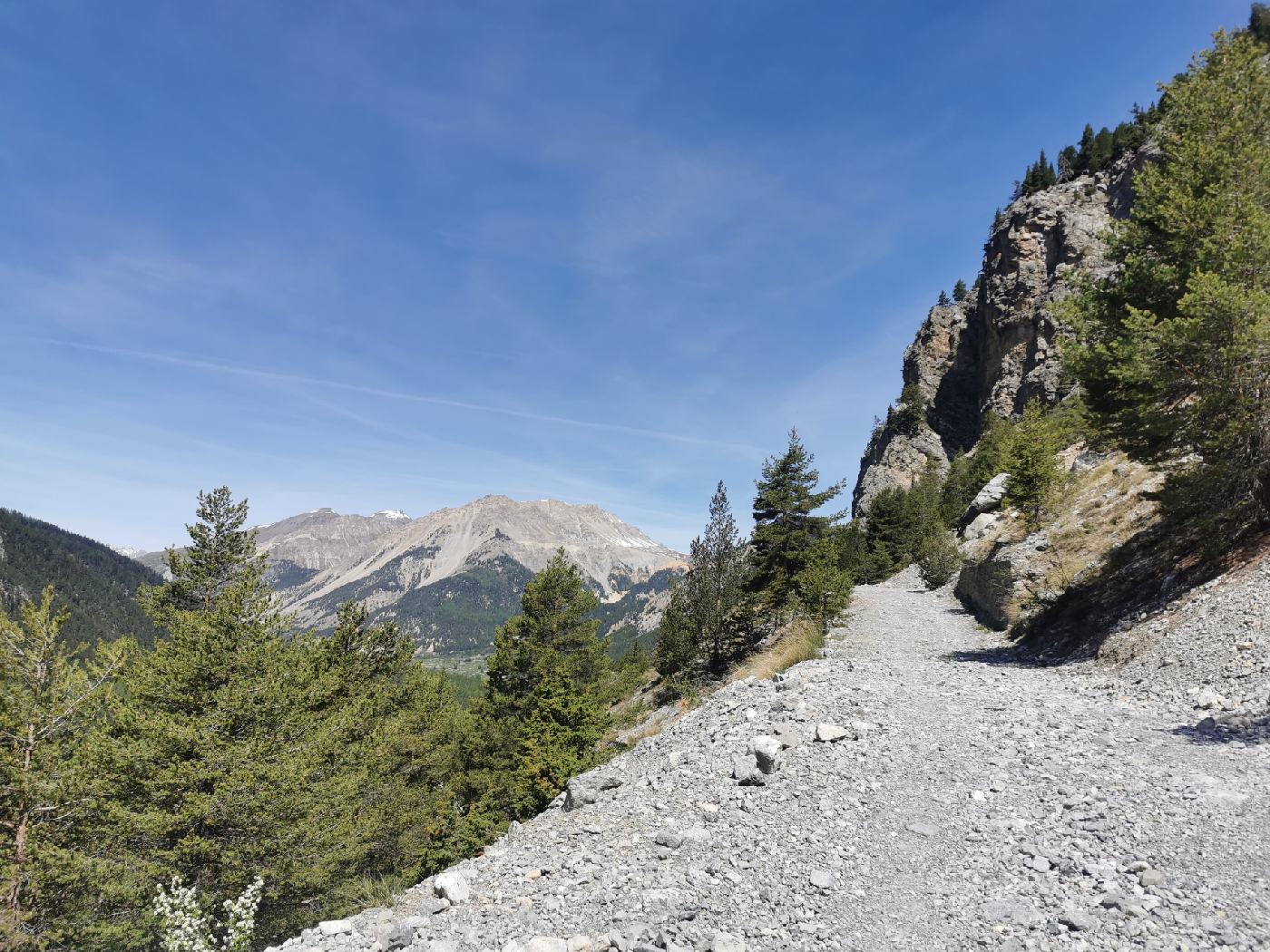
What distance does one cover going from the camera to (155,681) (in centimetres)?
1831

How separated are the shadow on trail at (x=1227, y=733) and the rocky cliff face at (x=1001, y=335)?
80682mm

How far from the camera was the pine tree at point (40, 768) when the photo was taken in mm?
15789

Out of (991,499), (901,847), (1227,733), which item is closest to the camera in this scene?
(901,847)

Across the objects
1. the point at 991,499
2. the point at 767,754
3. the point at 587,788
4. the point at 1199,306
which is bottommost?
the point at 587,788

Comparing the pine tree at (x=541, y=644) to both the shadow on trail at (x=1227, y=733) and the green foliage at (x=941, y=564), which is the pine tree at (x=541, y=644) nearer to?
the shadow on trail at (x=1227, y=733)

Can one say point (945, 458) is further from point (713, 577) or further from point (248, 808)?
point (248, 808)

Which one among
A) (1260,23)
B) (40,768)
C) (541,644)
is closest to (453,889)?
(40,768)

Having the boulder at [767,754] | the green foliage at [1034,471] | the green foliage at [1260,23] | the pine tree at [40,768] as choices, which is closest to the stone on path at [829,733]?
the boulder at [767,754]

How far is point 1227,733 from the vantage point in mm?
8188

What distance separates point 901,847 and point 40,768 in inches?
921

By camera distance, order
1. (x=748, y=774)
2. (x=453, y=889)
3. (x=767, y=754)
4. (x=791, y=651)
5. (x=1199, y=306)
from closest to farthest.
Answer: (x=453, y=889)
(x=748, y=774)
(x=767, y=754)
(x=1199, y=306)
(x=791, y=651)

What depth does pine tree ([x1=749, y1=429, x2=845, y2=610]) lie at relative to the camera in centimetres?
3023

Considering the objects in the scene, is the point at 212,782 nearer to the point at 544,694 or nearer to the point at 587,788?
the point at 544,694

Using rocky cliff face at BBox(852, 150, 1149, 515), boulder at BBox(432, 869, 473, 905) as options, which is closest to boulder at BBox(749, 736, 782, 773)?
boulder at BBox(432, 869, 473, 905)
